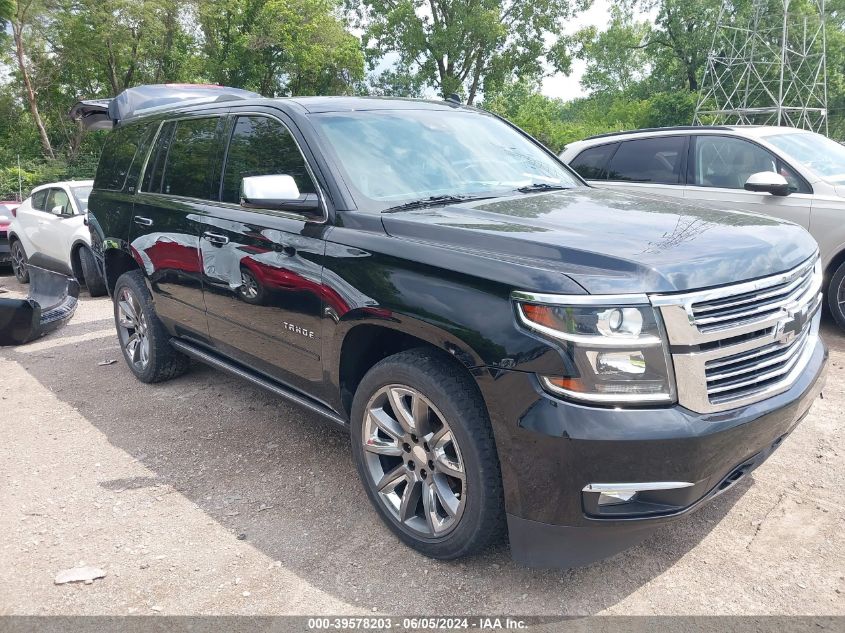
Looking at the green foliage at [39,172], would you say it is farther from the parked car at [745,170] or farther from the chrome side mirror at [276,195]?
the chrome side mirror at [276,195]

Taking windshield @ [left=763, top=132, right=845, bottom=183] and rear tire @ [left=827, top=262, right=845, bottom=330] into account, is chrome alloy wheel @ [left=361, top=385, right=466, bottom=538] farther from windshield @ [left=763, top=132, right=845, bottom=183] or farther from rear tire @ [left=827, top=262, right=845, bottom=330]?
windshield @ [left=763, top=132, right=845, bottom=183]

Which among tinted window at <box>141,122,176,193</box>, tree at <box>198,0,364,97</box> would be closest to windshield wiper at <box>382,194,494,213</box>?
tinted window at <box>141,122,176,193</box>

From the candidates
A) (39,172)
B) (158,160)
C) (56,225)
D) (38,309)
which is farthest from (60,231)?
(39,172)

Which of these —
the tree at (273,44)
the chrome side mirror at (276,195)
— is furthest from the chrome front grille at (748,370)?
the tree at (273,44)

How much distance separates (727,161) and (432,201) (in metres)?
4.44

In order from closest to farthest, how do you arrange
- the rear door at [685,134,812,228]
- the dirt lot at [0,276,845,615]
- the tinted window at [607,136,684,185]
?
the dirt lot at [0,276,845,615] < the rear door at [685,134,812,228] < the tinted window at [607,136,684,185]

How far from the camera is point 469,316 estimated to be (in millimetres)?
2482

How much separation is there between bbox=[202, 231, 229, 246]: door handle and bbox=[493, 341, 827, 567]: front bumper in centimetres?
209

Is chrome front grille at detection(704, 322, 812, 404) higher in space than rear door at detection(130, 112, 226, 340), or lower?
lower

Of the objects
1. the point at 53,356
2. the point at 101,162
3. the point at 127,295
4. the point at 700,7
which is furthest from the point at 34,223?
the point at 700,7

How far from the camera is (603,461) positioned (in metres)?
2.25

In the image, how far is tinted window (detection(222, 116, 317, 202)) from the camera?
3.44 m

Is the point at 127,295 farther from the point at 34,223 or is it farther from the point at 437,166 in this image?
the point at 34,223

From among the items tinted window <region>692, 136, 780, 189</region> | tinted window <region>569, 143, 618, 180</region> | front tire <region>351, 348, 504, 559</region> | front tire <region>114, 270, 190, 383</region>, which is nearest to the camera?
front tire <region>351, 348, 504, 559</region>
